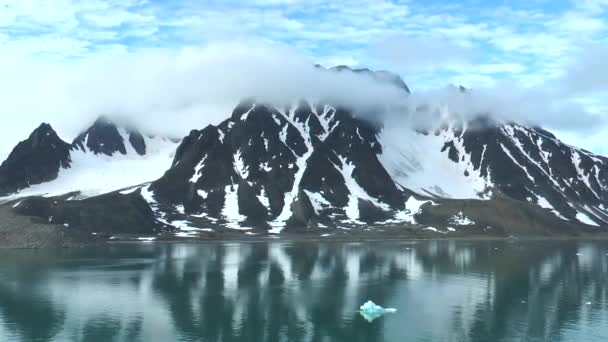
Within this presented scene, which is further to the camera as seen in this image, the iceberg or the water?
the iceberg

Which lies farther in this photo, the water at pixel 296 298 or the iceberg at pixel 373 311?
the iceberg at pixel 373 311

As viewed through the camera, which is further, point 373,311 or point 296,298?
point 296,298

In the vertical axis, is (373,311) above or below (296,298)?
above

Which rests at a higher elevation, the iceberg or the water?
the iceberg

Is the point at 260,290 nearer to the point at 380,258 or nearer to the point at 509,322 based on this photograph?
the point at 509,322

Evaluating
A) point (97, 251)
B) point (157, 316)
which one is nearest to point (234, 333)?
point (157, 316)

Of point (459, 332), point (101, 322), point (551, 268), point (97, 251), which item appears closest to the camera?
point (459, 332)

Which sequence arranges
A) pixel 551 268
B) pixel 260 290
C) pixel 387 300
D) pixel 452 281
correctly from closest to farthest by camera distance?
pixel 387 300
pixel 260 290
pixel 452 281
pixel 551 268

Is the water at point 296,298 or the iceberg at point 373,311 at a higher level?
the iceberg at point 373,311
